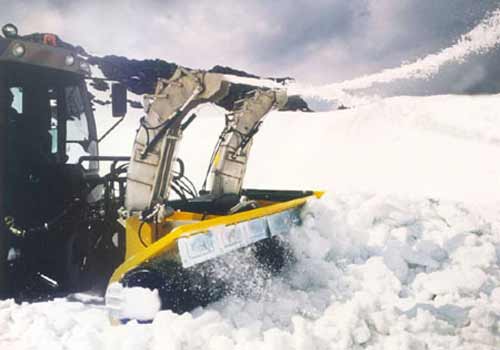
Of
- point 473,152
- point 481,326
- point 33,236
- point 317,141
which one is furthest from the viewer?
point 317,141

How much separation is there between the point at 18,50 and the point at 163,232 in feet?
4.71

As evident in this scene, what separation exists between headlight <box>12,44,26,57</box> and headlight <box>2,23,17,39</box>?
0.09 meters

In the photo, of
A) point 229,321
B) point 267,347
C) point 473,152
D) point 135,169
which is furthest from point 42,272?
point 473,152

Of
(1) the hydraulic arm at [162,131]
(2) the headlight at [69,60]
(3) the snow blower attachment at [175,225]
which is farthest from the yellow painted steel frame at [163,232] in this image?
(2) the headlight at [69,60]

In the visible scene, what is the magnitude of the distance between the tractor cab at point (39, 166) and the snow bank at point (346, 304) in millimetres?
294

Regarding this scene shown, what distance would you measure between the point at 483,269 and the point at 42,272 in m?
3.34

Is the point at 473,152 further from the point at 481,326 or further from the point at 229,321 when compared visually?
the point at 229,321

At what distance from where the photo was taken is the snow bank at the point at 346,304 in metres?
2.84

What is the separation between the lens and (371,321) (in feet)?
10.3

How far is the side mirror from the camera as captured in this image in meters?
3.51

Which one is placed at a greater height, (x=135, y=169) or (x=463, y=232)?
(x=135, y=169)

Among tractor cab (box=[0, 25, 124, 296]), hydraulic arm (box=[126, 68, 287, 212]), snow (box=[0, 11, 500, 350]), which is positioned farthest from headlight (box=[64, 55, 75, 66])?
snow (box=[0, 11, 500, 350])

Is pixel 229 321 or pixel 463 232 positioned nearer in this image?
pixel 229 321

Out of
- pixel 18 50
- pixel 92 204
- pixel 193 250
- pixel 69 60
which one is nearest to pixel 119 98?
pixel 69 60
